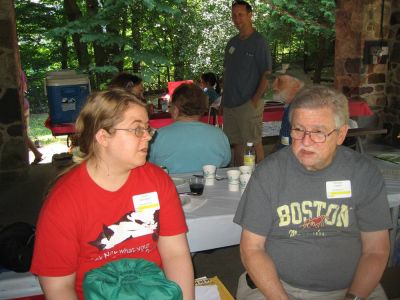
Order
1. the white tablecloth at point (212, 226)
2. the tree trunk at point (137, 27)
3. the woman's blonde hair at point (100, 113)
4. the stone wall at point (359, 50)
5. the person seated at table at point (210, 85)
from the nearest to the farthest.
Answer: the woman's blonde hair at point (100, 113)
the white tablecloth at point (212, 226)
the stone wall at point (359, 50)
the person seated at table at point (210, 85)
the tree trunk at point (137, 27)

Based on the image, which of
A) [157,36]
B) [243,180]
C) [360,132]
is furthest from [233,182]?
[157,36]

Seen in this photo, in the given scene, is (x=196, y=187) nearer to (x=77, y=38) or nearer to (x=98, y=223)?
(x=98, y=223)

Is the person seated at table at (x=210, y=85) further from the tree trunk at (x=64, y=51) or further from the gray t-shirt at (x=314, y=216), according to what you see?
the tree trunk at (x=64, y=51)

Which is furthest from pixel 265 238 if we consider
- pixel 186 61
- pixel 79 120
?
pixel 186 61

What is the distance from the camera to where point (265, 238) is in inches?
69.1

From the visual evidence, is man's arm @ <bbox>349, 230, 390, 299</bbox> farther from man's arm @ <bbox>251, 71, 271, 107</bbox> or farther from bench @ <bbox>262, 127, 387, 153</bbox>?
man's arm @ <bbox>251, 71, 271, 107</bbox>

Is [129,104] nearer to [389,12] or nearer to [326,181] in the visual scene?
[326,181]

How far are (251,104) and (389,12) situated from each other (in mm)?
2936

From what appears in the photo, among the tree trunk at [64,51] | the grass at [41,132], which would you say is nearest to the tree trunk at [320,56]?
the tree trunk at [64,51]

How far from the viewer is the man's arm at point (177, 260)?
1.63 m

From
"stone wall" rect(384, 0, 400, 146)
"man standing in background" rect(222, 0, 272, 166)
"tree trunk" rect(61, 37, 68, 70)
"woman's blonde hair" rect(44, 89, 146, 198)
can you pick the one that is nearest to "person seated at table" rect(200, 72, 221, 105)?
"man standing in background" rect(222, 0, 272, 166)

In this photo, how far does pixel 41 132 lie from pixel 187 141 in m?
7.14

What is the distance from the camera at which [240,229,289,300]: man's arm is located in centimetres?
167

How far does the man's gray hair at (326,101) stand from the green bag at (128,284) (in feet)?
2.99
